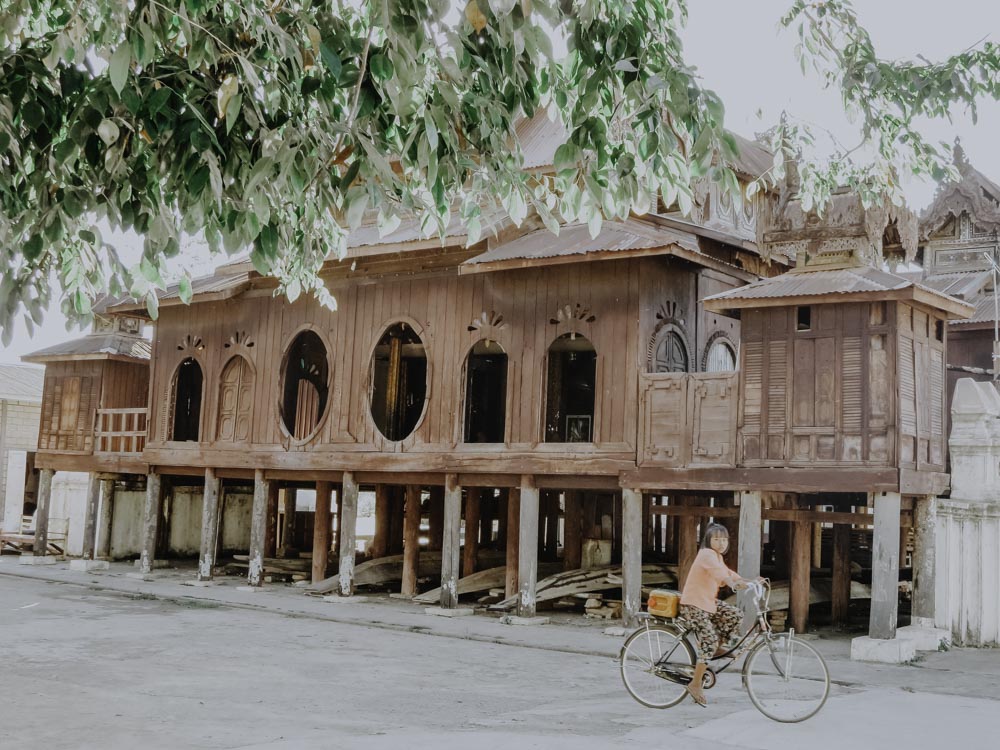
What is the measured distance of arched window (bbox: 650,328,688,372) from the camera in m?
16.8

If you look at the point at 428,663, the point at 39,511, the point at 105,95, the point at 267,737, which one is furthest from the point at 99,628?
the point at 39,511

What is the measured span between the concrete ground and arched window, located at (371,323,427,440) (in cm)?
599

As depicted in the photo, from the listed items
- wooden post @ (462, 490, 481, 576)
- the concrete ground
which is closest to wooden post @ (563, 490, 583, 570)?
wooden post @ (462, 490, 481, 576)

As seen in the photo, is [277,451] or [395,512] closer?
[277,451]

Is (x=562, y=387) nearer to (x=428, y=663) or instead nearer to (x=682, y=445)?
(x=682, y=445)

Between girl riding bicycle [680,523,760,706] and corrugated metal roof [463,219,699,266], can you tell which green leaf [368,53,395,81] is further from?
corrugated metal roof [463,219,699,266]

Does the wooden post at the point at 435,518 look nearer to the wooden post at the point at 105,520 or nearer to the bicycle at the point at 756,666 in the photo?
the wooden post at the point at 105,520

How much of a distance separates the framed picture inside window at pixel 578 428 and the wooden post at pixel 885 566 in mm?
7951

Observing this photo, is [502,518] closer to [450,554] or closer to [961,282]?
[450,554]

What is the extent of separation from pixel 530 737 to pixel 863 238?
9229 mm

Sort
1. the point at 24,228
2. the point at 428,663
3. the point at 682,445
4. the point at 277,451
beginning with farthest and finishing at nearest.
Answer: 1. the point at 277,451
2. the point at 682,445
3. the point at 428,663
4. the point at 24,228

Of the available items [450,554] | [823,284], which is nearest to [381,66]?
[823,284]

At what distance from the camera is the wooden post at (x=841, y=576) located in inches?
671

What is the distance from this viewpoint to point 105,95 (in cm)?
517
